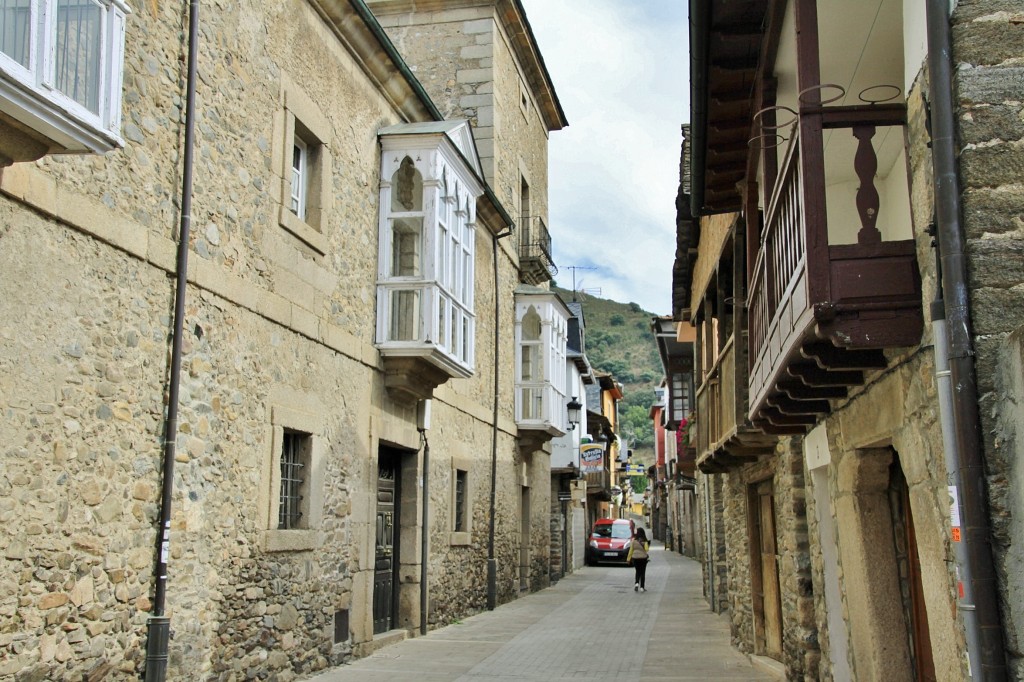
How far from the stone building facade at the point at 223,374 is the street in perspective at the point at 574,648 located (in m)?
0.60

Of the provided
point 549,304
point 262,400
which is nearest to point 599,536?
point 549,304

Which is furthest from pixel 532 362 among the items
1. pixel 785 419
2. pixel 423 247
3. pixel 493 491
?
pixel 785 419

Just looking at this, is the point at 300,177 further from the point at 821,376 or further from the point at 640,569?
the point at 640,569

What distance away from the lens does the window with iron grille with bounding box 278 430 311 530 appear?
32.7ft

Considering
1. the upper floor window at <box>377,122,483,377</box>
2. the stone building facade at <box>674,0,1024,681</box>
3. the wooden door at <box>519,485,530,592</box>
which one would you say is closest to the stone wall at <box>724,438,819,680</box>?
the stone building facade at <box>674,0,1024,681</box>

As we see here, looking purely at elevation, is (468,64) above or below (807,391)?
above

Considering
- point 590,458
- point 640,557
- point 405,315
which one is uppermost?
point 405,315

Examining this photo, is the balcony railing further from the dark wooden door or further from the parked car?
the parked car

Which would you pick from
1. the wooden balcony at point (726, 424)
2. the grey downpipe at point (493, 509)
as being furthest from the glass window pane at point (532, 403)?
the wooden balcony at point (726, 424)

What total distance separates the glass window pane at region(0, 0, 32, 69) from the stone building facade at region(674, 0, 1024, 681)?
401 centimetres

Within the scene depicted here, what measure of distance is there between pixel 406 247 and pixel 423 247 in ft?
4.75

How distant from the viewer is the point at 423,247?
481 inches

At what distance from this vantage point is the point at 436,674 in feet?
33.4

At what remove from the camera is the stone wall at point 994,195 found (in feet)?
12.9
